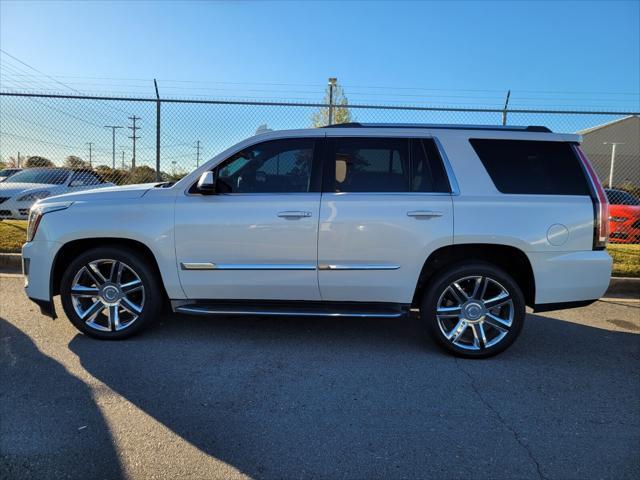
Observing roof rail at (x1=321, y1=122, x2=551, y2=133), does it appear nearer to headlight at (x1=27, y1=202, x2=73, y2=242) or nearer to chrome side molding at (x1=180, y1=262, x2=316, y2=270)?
chrome side molding at (x1=180, y1=262, x2=316, y2=270)

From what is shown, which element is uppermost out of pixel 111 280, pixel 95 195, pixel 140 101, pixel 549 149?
pixel 140 101

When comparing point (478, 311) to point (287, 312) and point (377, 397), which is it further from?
point (287, 312)

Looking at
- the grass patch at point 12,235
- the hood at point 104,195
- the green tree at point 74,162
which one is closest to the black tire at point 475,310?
the hood at point 104,195

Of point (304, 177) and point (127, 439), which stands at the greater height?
point (304, 177)

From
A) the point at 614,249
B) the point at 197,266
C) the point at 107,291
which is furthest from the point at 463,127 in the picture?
the point at 614,249

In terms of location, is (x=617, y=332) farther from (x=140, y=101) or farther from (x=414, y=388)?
(x=140, y=101)

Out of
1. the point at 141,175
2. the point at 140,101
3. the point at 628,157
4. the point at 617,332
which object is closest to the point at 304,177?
the point at 617,332

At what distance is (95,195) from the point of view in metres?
4.23

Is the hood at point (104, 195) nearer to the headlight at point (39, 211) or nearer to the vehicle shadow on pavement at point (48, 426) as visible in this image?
the headlight at point (39, 211)

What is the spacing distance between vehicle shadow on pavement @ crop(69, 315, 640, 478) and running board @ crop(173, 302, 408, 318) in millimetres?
353

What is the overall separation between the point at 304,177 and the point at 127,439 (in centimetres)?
242

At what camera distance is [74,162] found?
11.6 metres

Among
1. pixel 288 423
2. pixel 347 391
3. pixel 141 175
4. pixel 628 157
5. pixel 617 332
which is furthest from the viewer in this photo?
pixel 628 157

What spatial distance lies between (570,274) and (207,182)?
3124mm
